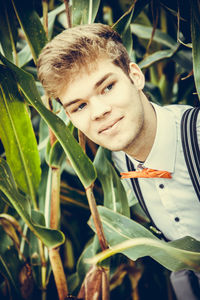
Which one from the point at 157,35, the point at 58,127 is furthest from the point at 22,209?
the point at 157,35

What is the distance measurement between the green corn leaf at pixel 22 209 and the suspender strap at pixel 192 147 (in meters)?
0.25

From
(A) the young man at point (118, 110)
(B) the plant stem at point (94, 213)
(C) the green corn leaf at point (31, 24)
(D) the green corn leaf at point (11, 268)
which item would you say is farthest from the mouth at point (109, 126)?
(D) the green corn leaf at point (11, 268)

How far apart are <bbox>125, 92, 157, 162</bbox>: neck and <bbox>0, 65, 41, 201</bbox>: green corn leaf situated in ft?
0.64

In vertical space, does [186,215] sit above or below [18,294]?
above

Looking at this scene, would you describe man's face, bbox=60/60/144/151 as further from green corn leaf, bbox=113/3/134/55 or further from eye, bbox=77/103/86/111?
green corn leaf, bbox=113/3/134/55

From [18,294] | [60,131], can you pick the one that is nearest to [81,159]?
[60,131]

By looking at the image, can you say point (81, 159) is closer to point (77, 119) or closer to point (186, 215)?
point (77, 119)

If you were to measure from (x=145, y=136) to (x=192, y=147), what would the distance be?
9 cm

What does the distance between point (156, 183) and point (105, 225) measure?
0.13 meters

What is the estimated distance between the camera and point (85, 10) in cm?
55

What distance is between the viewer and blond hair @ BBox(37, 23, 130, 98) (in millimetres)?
468

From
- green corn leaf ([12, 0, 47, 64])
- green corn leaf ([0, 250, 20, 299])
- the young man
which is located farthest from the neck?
green corn leaf ([0, 250, 20, 299])

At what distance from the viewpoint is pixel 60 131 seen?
1.55ft

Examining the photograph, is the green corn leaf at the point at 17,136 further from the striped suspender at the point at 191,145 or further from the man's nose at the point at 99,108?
the striped suspender at the point at 191,145
